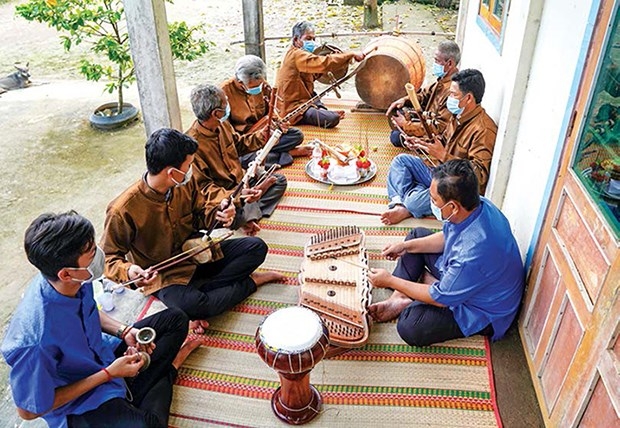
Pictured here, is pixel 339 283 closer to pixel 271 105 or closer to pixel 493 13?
pixel 271 105

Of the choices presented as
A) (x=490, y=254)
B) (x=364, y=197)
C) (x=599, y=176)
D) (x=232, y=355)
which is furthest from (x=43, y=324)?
(x=364, y=197)

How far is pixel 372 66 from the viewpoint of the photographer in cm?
588

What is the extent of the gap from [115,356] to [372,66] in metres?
4.42

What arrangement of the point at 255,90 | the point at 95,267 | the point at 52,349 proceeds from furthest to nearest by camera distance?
the point at 255,90 < the point at 95,267 < the point at 52,349

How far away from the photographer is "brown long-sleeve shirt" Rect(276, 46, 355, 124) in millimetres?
5547

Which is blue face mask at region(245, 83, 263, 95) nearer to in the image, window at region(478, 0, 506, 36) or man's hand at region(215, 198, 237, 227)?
man's hand at region(215, 198, 237, 227)

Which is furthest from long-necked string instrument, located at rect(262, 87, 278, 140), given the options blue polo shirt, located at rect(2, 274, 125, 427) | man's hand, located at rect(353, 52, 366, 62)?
blue polo shirt, located at rect(2, 274, 125, 427)

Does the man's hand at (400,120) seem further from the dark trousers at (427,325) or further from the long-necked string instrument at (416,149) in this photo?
the dark trousers at (427,325)

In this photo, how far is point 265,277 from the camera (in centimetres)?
365

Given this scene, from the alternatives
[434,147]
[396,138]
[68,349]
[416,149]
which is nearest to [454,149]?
[434,147]

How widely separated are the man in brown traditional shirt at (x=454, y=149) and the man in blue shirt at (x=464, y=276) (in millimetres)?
1073

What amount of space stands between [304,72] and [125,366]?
4.12m

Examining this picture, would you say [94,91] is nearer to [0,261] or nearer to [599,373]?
[0,261]

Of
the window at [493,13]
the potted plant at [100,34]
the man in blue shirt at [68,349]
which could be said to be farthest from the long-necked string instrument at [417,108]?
the potted plant at [100,34]
